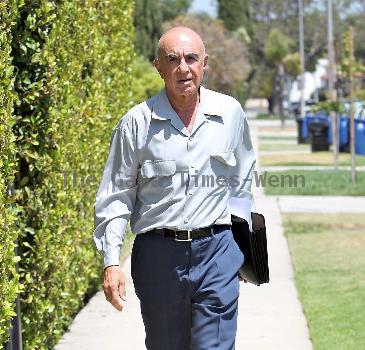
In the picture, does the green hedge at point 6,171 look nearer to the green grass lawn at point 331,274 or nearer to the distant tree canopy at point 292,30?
the green grass lawn at point 331,274

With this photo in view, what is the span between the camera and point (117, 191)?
16.6ft

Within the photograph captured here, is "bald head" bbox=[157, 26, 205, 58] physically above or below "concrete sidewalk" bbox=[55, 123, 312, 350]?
above

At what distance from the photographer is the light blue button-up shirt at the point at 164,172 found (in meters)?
4.98

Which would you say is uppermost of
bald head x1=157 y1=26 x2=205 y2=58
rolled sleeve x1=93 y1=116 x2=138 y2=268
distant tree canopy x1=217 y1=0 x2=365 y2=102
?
bald head x1=157 y1=26 x2=205 y2=58

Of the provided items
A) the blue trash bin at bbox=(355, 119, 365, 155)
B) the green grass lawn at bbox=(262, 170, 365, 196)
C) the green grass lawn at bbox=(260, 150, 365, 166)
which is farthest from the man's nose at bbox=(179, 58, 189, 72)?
the blue trash bin at bbox=(355, 119, 365, 155)

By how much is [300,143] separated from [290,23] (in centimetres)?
7357

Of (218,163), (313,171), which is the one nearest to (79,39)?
(218,163)

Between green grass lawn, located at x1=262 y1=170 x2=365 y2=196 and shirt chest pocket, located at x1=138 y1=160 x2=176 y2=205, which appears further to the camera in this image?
green grass lawn, located at x1=262 y1=170 x2=365 y2=196

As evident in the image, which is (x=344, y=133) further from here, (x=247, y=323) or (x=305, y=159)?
(x=247, y=323)

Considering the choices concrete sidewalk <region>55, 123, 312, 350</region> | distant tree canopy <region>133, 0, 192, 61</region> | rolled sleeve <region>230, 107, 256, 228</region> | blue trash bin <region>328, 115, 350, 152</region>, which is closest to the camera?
rolled sleeve <region>230, 107, 256, 228</region>

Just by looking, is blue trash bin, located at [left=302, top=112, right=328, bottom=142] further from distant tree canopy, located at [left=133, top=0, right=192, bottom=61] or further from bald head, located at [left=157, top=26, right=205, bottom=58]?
bald head, located at [left=157, top=26, right=205, bottom=58]

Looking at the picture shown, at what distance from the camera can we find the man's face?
4.92 m

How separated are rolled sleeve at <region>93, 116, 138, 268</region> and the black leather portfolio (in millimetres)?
507

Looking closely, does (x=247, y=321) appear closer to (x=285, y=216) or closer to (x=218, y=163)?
(x=218, y=163)
